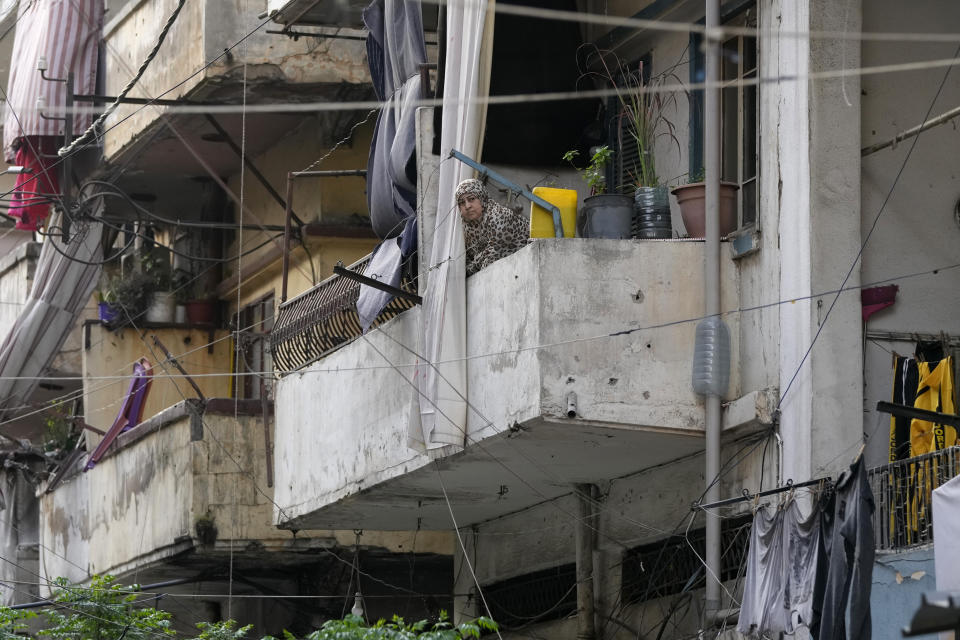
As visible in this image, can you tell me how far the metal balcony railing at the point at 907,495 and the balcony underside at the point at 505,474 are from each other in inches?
62.4

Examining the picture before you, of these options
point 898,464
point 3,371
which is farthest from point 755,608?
point 3,371

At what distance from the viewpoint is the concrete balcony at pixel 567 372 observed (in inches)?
528

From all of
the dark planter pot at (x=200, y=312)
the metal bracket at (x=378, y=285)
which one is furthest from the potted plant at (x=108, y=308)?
the metal bracket at (x=378, y=285)

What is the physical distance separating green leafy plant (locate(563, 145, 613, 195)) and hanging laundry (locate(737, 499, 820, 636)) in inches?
131

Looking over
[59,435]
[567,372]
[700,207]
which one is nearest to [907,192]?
[700,207]

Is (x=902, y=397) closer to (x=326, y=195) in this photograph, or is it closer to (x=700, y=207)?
(x=700, y=207)

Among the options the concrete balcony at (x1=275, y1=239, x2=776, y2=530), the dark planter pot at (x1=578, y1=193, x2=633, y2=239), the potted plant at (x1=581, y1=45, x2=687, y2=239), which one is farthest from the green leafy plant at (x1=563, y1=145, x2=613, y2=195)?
the concrete balcony at (x1=275, y1=239, x2=776, y2=530)

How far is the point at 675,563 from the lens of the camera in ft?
50.3

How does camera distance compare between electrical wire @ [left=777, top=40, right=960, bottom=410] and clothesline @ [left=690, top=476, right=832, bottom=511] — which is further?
electrical wire @ [left=777, top=40, right=960, bottom=410]

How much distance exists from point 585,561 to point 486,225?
10.6ft

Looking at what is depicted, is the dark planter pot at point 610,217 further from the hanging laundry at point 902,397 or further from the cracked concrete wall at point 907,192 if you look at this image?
the hanging laundry at point 902,397

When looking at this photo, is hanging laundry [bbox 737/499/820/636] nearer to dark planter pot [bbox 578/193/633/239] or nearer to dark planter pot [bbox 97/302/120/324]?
dark planter pot [bbox 578/193/633/239]

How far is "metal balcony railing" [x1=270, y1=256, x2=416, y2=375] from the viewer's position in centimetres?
1638

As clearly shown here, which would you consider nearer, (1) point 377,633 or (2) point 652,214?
(1) point 377,633
